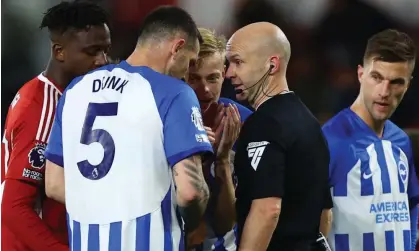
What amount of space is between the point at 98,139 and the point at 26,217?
0.54 metres

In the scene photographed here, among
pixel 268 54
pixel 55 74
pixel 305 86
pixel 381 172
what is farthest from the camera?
pixel 305 86

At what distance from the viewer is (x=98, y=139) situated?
3.08 meters

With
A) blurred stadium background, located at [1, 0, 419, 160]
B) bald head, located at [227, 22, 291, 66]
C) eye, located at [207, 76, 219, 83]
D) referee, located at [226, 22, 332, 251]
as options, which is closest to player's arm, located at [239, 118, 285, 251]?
referee, located at [226, 22, 332, 251]

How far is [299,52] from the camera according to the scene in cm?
666

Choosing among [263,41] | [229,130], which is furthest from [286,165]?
[263,41]

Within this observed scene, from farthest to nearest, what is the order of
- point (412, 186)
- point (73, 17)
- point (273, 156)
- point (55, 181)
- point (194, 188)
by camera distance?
point (412, 186) → point (73, 17) → point (55, 181) → point (273, 156) → point (194, 188)

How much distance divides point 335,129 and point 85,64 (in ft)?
4.05

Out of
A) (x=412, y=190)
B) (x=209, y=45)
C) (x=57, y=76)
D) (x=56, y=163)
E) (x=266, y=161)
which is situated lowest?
(x=412, y=190)

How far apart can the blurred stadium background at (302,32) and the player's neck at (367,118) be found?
1.37 m

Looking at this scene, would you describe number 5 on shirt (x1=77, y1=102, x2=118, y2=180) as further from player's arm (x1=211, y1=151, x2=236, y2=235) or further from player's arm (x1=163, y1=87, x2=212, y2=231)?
player's arm (x1=211, y1=151, x2=236, y2=235)

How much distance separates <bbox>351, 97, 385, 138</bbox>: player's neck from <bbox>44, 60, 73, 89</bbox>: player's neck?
1.42 meters

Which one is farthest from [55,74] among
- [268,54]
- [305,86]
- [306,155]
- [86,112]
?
[305,86]

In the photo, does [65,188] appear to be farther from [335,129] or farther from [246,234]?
[335,129]

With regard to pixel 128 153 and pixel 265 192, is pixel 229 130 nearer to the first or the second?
pixel 265 192
